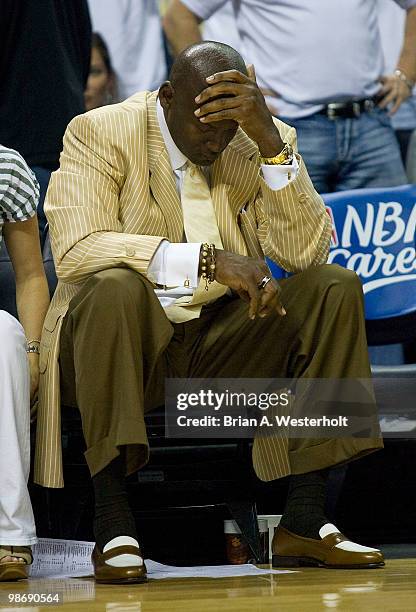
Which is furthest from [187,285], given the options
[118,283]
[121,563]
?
[121,563]

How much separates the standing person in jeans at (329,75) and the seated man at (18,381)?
3.02 feet

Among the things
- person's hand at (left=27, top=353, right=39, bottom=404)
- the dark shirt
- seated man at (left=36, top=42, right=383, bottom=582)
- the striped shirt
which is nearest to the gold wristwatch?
seated man at (left=36, top=42, right=383, bottom=582)

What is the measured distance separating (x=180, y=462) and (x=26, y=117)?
3.48 ft

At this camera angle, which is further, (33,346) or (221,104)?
(33,346)

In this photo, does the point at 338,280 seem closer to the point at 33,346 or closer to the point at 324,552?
the point at 324,552

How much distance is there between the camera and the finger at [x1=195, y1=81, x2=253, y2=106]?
2.02m

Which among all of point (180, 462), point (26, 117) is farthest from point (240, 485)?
point (26, 117)

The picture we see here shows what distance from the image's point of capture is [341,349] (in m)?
1.96

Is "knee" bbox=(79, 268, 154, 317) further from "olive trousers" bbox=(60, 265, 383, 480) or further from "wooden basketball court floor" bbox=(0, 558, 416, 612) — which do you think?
"wooden basketball court floor" bbox=(0, 558, 416, 612)

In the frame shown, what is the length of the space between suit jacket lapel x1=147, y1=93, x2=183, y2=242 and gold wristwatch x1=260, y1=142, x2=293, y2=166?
0.68ft

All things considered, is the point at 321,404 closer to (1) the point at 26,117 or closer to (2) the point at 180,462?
(2) the point at 180,462

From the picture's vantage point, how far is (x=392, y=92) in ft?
9.56

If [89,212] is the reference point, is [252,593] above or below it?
below

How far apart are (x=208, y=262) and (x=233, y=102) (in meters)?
0.32
